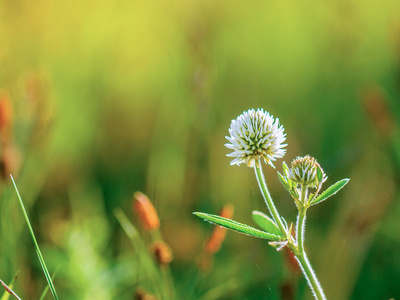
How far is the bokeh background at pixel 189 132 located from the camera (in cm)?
169

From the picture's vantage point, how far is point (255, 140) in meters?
0.99

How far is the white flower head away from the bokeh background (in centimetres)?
35

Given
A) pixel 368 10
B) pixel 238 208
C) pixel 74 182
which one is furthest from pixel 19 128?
pixel 368 10

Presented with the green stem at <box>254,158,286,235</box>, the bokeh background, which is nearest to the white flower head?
the green stem at <box>254,158,286,235</box>

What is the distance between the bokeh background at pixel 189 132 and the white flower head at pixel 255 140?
0.35 m

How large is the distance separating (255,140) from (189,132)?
1.70 m

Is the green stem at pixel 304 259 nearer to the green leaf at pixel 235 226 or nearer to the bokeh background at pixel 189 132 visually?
the green leaf at pixel 235 226

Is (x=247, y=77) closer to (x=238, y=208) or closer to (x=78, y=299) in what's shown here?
(x=238, y=208)

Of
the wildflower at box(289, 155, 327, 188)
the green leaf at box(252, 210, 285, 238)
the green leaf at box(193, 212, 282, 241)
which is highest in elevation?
the wildflower at box(289, 155, 327, 188)

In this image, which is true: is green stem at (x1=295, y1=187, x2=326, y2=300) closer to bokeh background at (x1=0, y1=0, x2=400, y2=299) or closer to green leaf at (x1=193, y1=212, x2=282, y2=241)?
green leaf at (x1=193, y1=212, x2=282, y2=241)

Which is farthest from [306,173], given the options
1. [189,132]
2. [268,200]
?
[189,132]

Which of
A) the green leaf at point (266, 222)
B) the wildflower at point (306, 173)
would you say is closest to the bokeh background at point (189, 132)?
the green leaf at point (266, 222)

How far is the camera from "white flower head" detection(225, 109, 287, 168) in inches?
38.6

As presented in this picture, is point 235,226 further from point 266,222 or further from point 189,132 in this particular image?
point 189,132
